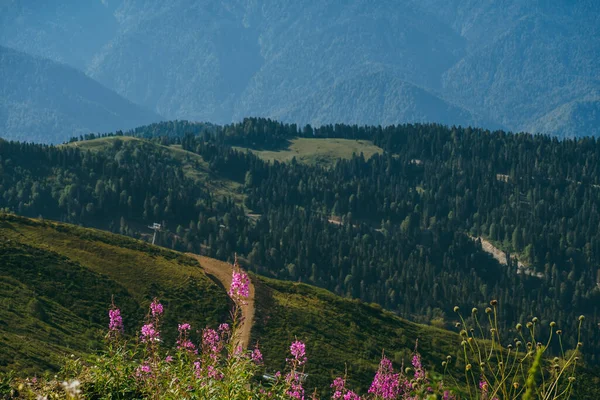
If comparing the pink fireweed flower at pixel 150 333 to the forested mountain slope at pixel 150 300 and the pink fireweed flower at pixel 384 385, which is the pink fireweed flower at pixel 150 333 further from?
the forested mountain slope at pixel 150 300

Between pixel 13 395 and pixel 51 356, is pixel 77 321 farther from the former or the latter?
pixel 13 395

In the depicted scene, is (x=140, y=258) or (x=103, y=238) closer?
(x=140, y=258)

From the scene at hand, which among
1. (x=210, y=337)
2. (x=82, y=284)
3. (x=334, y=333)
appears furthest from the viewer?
(x=334, y=333)

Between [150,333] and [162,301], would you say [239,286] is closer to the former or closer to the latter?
[150,333]

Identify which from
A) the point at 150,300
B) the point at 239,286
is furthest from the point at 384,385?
the point at 150,300

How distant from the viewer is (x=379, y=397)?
17.8 metres

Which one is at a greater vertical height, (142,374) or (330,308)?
(142,374)

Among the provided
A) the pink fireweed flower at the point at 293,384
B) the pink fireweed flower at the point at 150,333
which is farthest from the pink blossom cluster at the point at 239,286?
the pink fireweed flower at the point at 150,333

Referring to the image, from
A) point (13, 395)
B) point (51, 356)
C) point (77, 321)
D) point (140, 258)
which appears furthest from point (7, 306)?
point (13, 395)

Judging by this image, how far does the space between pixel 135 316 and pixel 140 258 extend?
92.6 ft

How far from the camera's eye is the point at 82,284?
11231 centimetres

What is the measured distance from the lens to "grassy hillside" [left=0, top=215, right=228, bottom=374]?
3460 inches

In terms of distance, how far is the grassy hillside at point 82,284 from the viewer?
87.9 meters

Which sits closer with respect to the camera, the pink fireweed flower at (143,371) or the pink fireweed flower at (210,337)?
the pink fireweed flower at (143,371)
